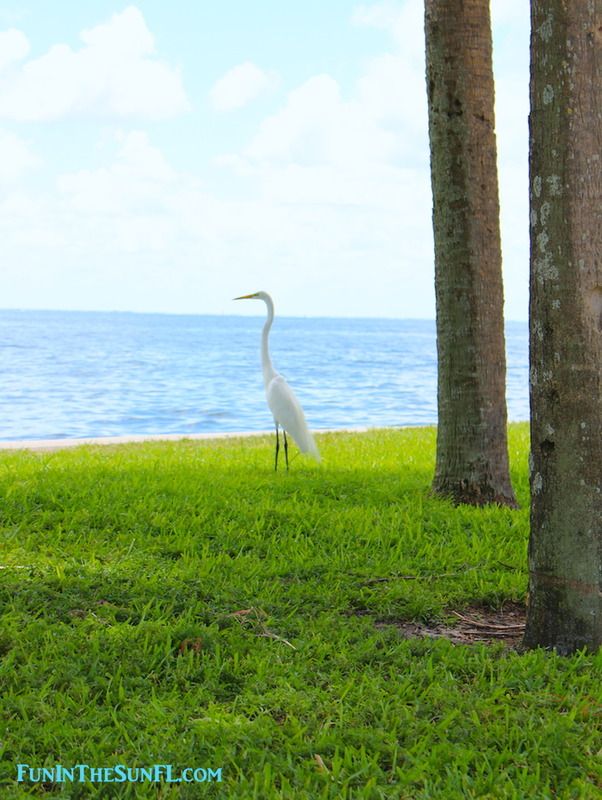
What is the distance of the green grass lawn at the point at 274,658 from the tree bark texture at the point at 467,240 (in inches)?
20.3

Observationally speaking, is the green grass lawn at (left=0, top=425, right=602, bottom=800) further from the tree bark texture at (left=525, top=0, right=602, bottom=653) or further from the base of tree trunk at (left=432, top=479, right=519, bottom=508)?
the tree bark texture at (left=525, top=0, right=602, bottom=653)

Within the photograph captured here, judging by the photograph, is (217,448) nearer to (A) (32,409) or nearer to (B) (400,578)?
(B) (400,578)

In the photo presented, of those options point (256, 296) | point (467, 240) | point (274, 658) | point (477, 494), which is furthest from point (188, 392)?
point (274, 658)

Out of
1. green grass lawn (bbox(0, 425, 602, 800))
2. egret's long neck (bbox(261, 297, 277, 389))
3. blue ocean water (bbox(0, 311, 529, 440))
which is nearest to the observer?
green grass lawn (bbox(0, 425, 602, 800))

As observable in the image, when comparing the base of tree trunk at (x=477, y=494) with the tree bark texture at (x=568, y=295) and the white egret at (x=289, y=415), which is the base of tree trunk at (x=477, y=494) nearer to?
the white egret at (x=289, y=415)

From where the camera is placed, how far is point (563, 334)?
3.59 metres

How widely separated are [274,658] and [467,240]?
3586 millimetres

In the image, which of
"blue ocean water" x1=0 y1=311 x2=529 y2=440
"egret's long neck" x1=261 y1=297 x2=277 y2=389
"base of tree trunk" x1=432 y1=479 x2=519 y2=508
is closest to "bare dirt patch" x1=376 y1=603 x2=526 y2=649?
"base of tree trunk" x1=432 y1=479 x2=519 y2=508

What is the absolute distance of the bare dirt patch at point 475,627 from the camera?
414cm

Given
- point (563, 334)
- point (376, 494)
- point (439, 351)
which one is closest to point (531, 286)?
point (563, 334)

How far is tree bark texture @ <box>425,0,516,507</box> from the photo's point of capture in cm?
621

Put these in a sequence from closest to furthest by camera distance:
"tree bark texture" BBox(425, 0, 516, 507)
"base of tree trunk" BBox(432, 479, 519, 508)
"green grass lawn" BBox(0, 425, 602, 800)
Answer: "green grass lawn" BBox(0, 425, 602, 800) → "tree bark texture" BBox(425, 0, 516, 507) → "base of tree trunk" BBox(432, 479, 519, 508)

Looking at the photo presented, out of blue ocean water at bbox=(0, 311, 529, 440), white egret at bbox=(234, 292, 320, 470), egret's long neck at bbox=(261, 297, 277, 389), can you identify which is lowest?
blue ocean water at bbox=(0, 311, 529, 440)

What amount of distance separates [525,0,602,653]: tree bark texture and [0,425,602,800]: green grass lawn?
48 centimetres
